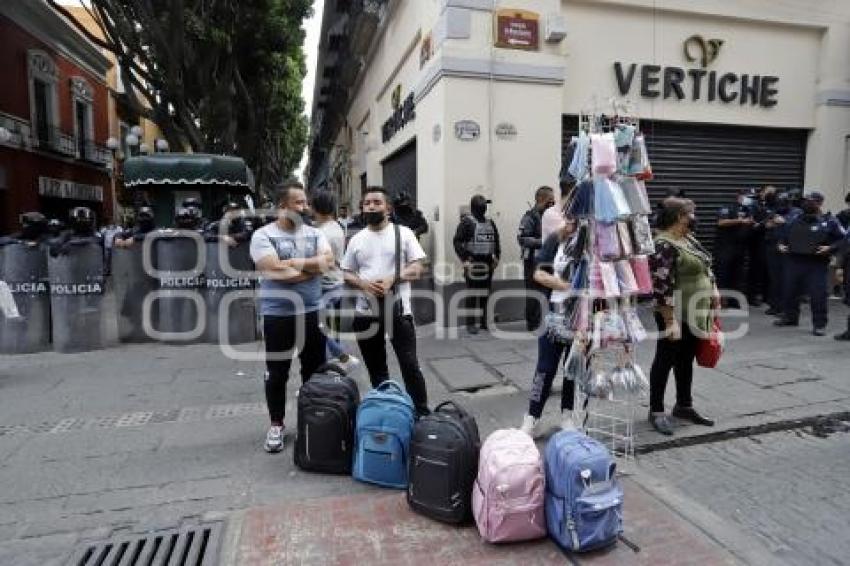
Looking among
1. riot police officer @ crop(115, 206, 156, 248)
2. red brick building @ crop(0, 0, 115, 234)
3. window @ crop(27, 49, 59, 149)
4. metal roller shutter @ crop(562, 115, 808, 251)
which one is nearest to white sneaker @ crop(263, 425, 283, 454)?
riot police officer @ crop(115, 206, 156, 248)

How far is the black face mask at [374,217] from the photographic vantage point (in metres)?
4.35

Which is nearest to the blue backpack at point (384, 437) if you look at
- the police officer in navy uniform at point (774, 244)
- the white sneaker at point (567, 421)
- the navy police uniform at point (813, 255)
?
the white sneaker at point (567, 421)

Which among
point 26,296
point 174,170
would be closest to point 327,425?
point 26,296

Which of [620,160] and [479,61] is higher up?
[479,61]

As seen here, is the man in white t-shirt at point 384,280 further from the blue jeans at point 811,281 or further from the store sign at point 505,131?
the blue jeans at point 811,281

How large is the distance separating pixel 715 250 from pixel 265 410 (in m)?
7.88

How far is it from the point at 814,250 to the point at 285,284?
22.3ft

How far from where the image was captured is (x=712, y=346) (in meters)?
4.45

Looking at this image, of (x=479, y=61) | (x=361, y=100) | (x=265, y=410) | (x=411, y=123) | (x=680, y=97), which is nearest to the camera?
(x=265, y=410)

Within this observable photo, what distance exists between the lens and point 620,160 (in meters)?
3.95

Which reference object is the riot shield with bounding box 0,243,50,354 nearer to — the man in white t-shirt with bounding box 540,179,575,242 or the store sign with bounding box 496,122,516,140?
the store sign with bounding box 496,122,516,140

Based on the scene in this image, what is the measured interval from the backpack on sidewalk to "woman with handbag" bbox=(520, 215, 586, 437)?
117 cm

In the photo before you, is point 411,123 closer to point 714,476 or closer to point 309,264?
point 309,264

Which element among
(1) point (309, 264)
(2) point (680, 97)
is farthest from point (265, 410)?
(2) point (680, 97)
